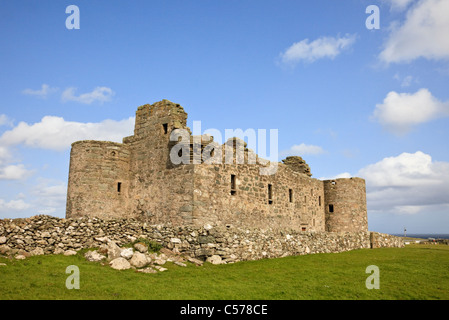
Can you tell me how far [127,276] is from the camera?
11.9 m

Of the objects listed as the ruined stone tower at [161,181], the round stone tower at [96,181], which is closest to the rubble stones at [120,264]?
the ruined stone tower at [161,181]

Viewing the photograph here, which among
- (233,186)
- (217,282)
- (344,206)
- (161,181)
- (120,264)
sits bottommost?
(217,282)

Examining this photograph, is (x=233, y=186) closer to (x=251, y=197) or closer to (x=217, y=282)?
(x=251, y=197)

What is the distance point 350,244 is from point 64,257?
20298mm

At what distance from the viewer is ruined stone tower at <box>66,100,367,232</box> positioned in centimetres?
1678

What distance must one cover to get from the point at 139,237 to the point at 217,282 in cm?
554


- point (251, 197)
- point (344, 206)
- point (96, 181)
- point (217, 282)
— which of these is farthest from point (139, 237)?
point (344, 206)

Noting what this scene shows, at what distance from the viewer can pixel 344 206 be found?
31719mm

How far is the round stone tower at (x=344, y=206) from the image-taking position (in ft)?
104

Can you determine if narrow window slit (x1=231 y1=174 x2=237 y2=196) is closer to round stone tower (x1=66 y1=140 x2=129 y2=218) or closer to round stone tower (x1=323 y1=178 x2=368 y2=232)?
round stone tower (x1=66 y1=140 x2=129 y2=218)

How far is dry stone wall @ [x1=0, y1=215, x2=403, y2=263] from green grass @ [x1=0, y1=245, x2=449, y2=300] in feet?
2.66
